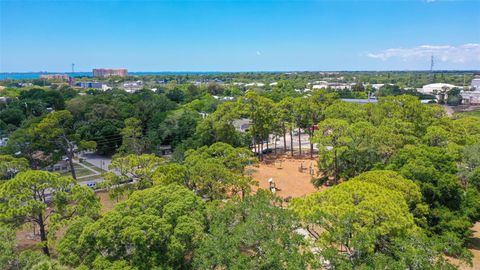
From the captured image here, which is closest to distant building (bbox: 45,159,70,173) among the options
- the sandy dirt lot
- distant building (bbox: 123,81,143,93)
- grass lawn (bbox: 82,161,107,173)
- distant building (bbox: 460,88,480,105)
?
grass lawn (bbox: 82,161,107,173)

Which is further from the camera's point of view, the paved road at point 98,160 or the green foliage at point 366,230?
the paved road at point 98,160

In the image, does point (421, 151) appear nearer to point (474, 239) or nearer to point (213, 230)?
point (474, 239)

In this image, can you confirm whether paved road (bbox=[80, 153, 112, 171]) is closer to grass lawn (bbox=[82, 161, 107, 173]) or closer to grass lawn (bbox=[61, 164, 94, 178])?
grass lawn (bbox=[82, 161, 107, 173])

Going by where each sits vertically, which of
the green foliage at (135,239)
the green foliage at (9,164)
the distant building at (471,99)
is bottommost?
the green foliage at (135,239)

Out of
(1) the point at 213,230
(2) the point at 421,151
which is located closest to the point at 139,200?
(1) the point at 213,230

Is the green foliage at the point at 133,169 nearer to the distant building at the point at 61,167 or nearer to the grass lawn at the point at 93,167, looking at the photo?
the grass lawn at the point at 93,167

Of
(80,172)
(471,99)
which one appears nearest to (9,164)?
(80,172)

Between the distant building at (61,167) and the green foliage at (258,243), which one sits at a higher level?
the green foliage at (258,243)

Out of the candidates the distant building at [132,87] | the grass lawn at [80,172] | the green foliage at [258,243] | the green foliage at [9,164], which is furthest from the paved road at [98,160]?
the distant building at [132,87]

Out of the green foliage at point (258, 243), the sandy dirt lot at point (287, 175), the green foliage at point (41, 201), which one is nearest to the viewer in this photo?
the green foliage at point (258, 243)
